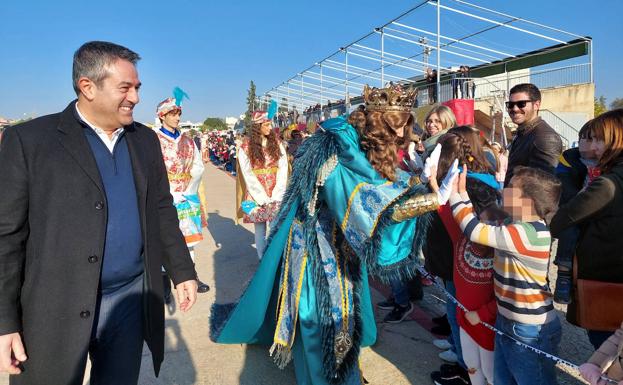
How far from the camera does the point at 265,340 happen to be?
3.03 m

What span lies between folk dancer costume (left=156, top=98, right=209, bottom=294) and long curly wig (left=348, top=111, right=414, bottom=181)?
266 centimetres

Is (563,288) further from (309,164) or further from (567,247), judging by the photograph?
(309,164)

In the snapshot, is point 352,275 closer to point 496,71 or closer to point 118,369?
point 118,369

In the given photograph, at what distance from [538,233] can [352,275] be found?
1.01 meters

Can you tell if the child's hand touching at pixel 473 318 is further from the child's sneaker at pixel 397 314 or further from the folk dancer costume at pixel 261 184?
the folk dancer costume at pixel 261 184

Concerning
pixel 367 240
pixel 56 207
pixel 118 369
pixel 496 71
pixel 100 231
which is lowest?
pixel 118 369

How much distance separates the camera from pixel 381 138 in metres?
2.12

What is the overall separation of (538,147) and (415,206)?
184 cm

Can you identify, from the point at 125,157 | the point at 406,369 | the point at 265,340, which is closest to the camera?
the point at 125,157

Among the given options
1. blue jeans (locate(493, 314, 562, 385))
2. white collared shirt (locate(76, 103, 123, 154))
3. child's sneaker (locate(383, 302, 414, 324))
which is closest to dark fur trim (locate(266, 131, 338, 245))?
white collared shirt (locate(76, 103, 123, 154))

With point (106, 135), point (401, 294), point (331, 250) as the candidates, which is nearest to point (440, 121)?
point (401, 294)

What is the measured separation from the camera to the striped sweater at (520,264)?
182 cm

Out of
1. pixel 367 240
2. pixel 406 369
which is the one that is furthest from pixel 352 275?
pixel 406 369

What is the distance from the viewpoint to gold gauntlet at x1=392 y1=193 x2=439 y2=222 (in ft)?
6.24
